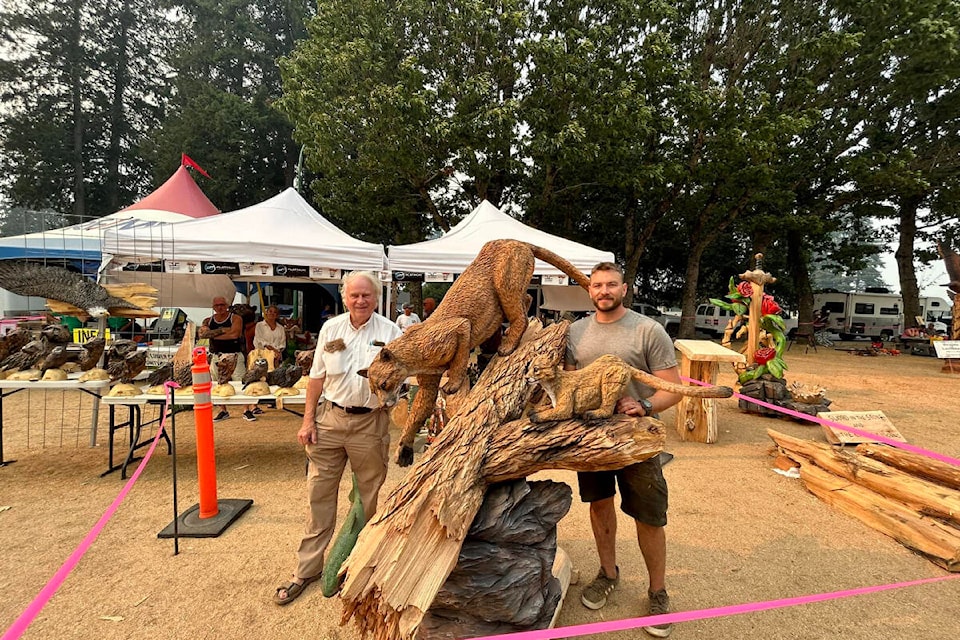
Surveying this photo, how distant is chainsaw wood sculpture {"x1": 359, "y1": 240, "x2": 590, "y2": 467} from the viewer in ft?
5.85

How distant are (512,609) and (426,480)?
80 centimetres

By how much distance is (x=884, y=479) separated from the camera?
12.1ft

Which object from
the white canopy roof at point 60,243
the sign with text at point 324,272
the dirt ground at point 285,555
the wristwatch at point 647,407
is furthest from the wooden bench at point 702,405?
the white canopy roof at point 60,243

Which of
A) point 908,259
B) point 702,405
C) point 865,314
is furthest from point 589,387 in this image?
point 865,314

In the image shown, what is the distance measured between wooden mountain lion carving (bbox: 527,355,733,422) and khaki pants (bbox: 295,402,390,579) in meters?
1.14

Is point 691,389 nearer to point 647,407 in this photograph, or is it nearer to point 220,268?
point 647,407

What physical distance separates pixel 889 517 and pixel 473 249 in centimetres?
532

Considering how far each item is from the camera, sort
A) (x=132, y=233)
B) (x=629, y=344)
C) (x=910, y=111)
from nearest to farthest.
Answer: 1. (x=629, y=344)
2. (x=132, y=233)
3. (x=910, y=111)

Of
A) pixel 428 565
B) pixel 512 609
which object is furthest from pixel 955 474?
pixel 428 565

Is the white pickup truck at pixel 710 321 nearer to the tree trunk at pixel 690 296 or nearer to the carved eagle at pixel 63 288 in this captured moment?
the tree trunk at pixel 690 296

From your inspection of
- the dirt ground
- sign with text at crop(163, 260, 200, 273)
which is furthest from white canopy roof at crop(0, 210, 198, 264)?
the dirt ground

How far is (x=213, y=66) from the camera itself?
20781 mm

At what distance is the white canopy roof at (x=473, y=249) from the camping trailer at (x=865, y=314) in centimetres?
1989

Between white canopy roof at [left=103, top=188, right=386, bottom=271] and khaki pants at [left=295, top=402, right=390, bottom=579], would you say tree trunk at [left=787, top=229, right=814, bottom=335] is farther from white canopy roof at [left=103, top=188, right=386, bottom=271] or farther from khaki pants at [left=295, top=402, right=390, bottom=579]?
khaki pants at [left=295, top=402, right=390, bottom=579]
